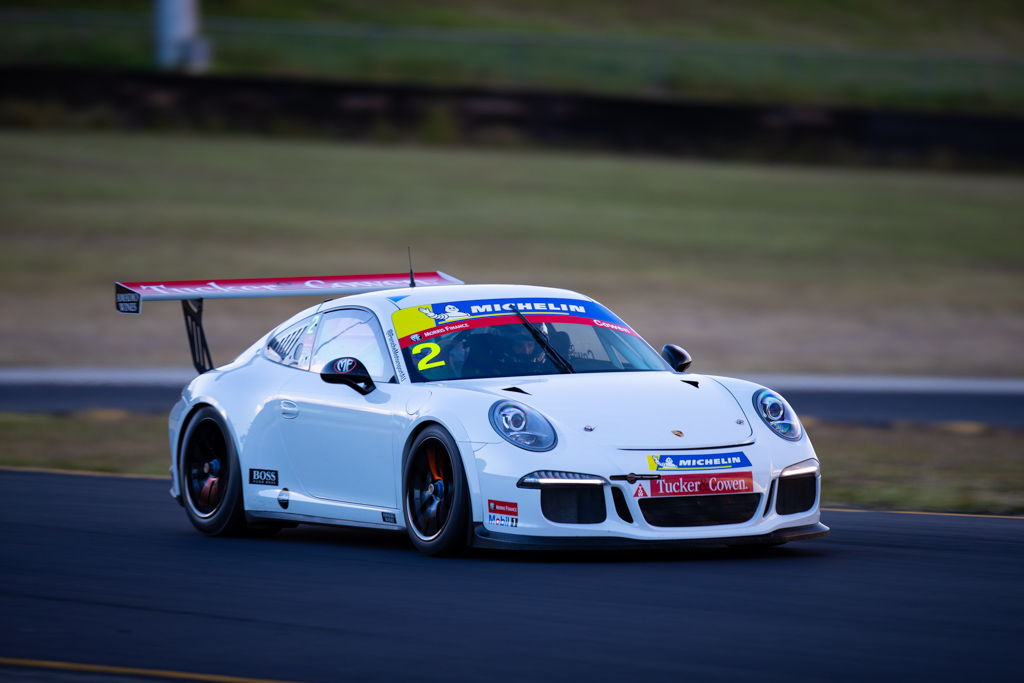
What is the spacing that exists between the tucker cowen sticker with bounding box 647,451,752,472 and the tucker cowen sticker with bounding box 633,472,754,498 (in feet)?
0.11

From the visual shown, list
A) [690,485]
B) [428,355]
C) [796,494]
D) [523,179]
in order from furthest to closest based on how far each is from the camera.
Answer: [523,179] → [428,355] → [796,494] → [690,485]

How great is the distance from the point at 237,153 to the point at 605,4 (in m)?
16.8

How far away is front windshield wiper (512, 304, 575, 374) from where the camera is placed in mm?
9031

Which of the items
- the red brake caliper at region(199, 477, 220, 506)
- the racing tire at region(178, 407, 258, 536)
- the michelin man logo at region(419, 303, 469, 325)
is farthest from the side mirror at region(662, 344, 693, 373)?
the red brake caliper at region(199, 477, 220, 506)

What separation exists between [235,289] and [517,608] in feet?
12.2

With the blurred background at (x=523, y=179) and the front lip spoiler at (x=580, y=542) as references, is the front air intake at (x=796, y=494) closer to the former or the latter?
the front lip spoiler at (x=580, y=542)

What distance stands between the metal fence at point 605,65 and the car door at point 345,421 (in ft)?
89.8

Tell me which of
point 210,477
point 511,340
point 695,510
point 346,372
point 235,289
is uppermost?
point 235,289

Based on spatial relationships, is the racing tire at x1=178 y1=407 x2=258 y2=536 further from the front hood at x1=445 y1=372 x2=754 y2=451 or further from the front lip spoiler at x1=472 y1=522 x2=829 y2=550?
the front lip spoiler at x1=472 y1=522 x2=829 y2=550

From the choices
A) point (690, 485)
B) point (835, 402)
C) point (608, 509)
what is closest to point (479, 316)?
point (608, 509)

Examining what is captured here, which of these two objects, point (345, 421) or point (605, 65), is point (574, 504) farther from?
point (605, 65)

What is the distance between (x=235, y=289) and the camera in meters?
10.1

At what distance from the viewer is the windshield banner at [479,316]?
904 centimetres

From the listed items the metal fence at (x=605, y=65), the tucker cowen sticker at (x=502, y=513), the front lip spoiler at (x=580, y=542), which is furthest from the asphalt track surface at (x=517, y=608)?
the metal fence at (x=605, y=65)
